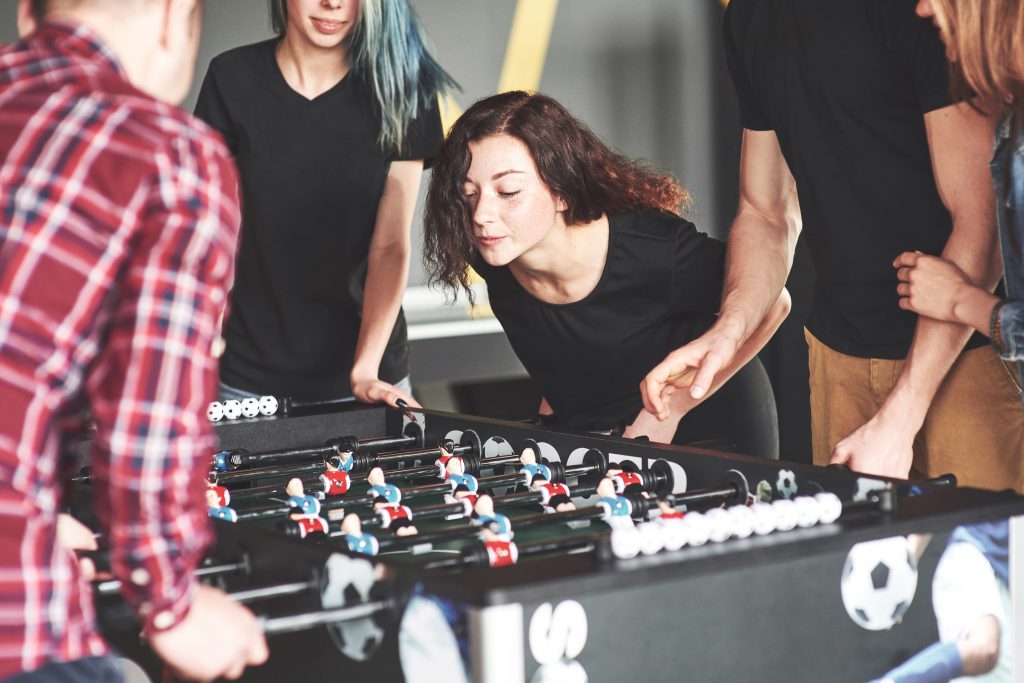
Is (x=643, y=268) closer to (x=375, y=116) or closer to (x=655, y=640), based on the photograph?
(x=375, y=116)

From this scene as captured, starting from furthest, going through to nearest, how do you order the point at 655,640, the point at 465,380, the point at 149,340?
the point at 465,380, the point at 655,640, the point at 149,340

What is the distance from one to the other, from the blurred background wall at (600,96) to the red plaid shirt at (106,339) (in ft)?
10.2

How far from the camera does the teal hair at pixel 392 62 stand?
284 cm

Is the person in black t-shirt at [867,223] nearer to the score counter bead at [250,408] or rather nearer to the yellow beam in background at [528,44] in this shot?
the score counter bead at [250,408]

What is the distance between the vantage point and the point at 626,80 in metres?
4.73

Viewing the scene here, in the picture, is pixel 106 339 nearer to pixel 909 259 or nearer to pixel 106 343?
pixel 106 343

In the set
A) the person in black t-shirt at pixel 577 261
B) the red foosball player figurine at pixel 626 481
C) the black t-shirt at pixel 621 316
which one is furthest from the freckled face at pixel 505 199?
the red foosball player figurine at pixel 626 481

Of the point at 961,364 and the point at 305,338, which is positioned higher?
the point at 305,338

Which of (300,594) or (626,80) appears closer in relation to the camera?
(300,594)

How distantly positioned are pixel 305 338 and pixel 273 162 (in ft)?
1.48

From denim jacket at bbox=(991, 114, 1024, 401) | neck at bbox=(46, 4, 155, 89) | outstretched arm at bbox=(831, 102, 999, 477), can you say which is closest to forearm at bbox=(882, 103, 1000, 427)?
outstretched arm at bbox=(831, 102, 999, 477)

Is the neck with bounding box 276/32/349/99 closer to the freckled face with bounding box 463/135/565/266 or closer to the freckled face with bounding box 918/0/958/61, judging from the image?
the freckled face with bounding box 463/135/565/266

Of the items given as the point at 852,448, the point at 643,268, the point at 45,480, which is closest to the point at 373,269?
the point at 643,268

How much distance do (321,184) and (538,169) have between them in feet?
2.50
